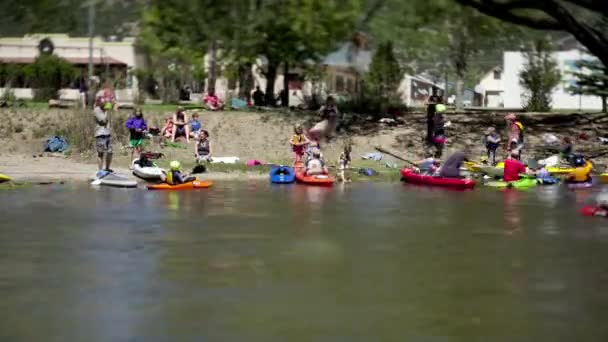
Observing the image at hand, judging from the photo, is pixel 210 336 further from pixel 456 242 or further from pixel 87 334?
pixel 456 242

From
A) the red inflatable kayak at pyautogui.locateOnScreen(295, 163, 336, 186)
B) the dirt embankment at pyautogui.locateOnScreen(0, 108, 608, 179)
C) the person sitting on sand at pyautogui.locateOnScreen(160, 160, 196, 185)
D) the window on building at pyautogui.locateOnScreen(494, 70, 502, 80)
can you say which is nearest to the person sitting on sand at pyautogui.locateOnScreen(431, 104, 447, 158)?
the dirt embankment at pyautogui.locateOnScreen(0, 108, 608, 179)

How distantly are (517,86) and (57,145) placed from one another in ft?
237

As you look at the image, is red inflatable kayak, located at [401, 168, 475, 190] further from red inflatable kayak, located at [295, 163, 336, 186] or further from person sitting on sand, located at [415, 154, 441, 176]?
red inflatable kayak, located at [295, 163, 336, 186]

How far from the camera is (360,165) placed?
106 feet

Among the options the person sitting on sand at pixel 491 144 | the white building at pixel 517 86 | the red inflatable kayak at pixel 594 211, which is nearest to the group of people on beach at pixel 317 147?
the person sitting on sand at pixel 491 144

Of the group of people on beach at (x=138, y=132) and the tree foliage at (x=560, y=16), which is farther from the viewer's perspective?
the tree foliage at (x=560, y=16)

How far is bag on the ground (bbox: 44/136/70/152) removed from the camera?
32969mm

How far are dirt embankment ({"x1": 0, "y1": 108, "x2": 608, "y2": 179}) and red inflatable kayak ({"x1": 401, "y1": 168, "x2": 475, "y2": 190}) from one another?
16.1 feet

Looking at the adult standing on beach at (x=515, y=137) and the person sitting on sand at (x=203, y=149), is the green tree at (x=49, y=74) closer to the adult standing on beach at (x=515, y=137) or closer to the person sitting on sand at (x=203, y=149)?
the person sitting on sand at (x=203, y=149)

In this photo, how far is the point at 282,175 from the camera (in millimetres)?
27906

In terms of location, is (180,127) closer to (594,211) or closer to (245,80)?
(594,211)

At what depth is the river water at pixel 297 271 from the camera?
10.9 m

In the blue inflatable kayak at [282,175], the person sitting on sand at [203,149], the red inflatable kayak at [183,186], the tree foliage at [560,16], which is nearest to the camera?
the red inflatable kayak at [183,186]

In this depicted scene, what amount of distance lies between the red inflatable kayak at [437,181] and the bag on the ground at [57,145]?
9820 millimetres
